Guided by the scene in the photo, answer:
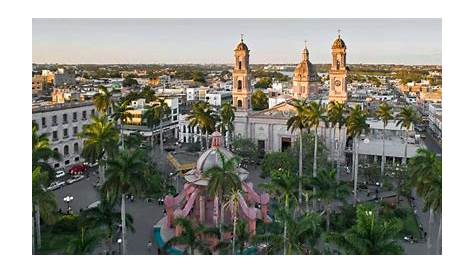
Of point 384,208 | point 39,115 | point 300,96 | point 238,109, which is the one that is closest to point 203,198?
point 384,208

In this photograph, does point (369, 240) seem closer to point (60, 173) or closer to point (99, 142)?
point (99, 142)

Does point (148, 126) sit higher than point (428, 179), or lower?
higher

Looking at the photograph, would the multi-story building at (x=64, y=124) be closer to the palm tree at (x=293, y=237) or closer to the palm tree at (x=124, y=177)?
the palm tree at (x=124, y=177)

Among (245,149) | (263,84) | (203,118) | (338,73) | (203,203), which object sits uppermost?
(263,84)

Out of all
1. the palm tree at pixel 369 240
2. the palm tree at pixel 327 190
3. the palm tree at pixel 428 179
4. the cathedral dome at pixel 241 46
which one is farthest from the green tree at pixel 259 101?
the palm tree at pixel 369 240

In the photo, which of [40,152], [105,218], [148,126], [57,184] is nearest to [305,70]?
[148,126]

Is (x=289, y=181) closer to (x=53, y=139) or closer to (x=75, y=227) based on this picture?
(x=75, y=227)

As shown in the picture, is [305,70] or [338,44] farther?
[305,70]
